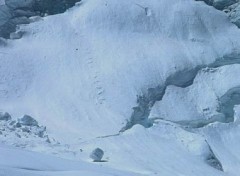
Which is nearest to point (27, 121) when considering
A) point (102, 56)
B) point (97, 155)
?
point (97, 155)

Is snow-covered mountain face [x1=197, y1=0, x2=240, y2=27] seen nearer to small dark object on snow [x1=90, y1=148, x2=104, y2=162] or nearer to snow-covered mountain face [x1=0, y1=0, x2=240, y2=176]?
snow-covered mountain face [x1=0, y1=0, x2=240, y2=176]

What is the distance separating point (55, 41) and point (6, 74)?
1.66 metres

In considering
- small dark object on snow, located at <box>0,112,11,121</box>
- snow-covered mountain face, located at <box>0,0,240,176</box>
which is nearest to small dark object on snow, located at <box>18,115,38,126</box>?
snow-covered mountain face, located at <box>0,0,240,176</box>

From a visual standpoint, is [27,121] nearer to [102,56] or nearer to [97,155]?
[97,155]

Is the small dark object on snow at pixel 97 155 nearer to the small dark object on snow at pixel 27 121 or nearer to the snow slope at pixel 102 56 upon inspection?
the snow slope at pixel 102 56

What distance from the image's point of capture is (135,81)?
12492 mm

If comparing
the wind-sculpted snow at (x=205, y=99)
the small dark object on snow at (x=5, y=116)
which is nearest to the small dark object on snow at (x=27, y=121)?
the small dark object on snow at (x=5, y=116)

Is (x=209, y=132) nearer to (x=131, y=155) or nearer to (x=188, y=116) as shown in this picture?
(x=188, y=116)

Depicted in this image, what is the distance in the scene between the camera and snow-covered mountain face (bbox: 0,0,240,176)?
10766 millimetres

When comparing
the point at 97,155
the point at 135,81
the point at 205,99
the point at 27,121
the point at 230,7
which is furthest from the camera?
the point at 230,7

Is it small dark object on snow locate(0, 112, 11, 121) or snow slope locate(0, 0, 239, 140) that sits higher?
snow slope locate(0, 0, 239, 140)

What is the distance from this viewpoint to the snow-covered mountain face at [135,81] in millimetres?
10766

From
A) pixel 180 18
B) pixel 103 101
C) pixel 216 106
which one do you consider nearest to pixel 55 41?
pixel 103 101

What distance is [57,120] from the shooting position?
37.4 ft
